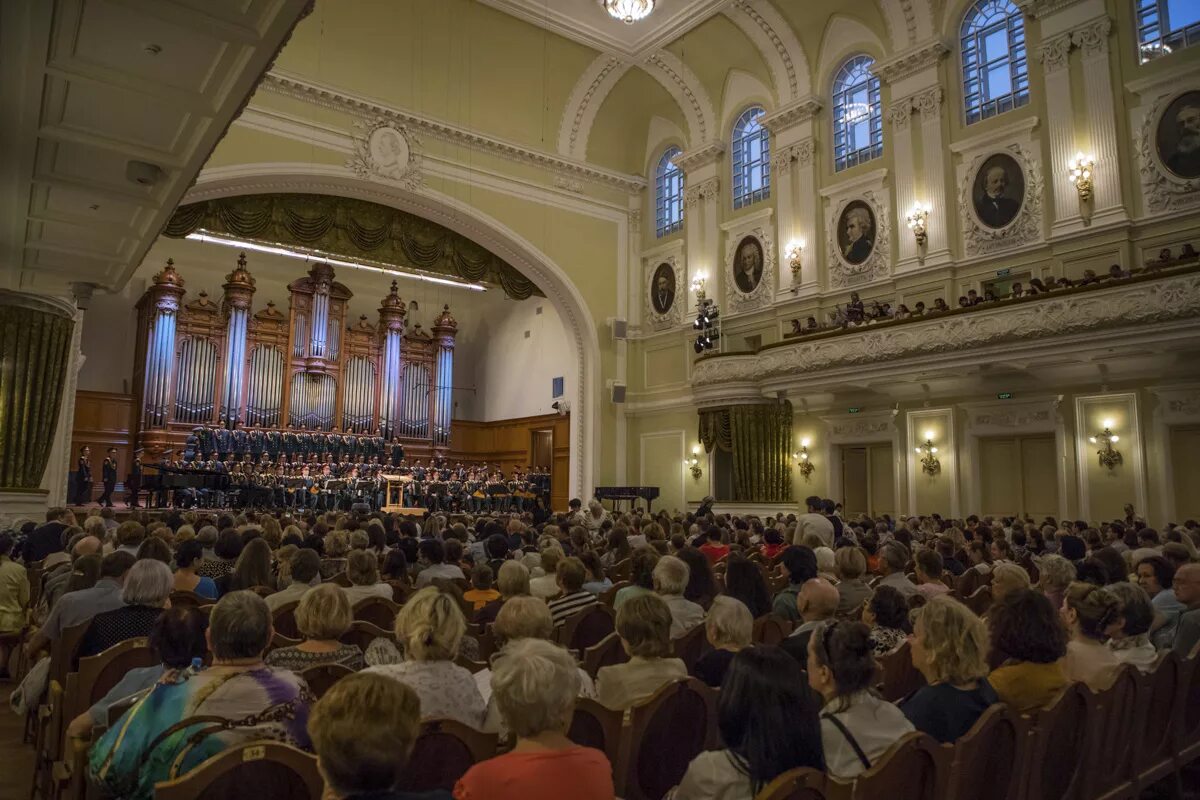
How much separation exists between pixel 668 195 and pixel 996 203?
8.15m

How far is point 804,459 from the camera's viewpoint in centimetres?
1566

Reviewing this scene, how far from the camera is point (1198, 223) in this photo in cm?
1096

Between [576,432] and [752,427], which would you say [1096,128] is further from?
[576,432]

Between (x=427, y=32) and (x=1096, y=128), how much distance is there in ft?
39.3

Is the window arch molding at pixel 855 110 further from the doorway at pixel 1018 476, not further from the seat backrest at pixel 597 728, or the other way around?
the seat backrest at pixel 597 728

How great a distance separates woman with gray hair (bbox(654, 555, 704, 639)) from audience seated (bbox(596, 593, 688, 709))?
1129 mm

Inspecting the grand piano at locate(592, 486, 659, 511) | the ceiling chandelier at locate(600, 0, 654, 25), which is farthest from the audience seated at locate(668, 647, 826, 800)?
the grand piano at locate(592, 486, 659, 511)

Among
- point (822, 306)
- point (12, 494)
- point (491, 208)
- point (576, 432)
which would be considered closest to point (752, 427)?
point (822, 306)

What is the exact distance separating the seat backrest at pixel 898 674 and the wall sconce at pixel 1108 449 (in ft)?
33.7

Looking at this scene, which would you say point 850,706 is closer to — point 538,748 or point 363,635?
point 538,748

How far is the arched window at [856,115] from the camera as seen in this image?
49.8 ft

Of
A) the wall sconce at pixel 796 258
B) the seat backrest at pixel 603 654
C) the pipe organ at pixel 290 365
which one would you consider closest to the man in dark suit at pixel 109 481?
the pipe organ at pixel 290 365

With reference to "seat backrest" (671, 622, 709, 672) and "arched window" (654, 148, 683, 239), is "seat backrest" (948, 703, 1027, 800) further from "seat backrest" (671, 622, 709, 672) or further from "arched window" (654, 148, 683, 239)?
"arched window" (654, 148, 683, 239)

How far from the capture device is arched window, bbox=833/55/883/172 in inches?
597
